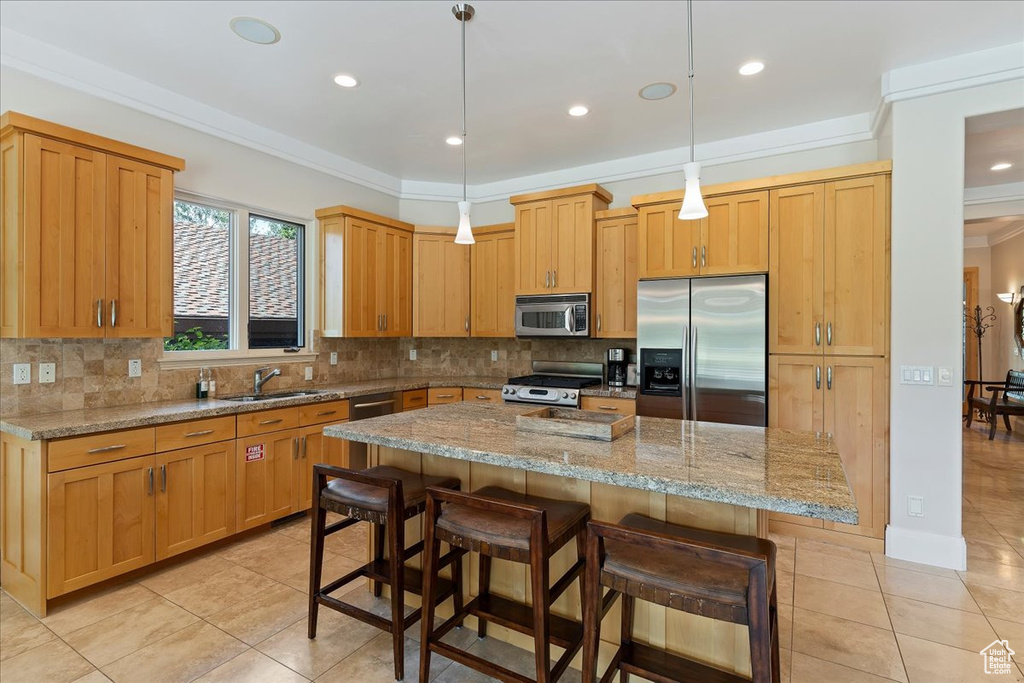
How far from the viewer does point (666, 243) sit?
12.2ft

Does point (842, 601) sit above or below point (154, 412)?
below

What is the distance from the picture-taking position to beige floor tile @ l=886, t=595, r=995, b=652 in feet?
7.25

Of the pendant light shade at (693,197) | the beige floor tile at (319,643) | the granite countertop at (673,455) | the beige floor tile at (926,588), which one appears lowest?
the beige floor tile at (319,643)

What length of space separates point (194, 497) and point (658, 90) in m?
3.87

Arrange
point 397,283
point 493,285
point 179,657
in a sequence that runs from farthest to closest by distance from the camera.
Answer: point 493,285, point 397,283, point 179,657

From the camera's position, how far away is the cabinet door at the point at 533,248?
14.7 ft

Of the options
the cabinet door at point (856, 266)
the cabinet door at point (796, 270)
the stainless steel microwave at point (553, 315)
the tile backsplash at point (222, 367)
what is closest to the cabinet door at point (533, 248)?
the stainless steel microwave at point (553, 315)

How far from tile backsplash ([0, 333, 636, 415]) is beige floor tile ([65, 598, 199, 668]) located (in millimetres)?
1268

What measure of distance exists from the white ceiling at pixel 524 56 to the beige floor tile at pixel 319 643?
3.01 metres

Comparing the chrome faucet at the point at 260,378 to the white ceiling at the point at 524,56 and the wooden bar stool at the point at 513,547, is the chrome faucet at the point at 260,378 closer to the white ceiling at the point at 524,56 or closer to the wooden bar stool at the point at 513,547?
the white ceiling at the point at 524,56

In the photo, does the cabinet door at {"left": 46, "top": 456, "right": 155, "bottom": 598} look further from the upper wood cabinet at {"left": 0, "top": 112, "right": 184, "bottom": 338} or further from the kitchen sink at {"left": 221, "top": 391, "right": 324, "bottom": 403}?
the kitchen sink at {"left": 221, "top": 391, "right": 324, "bottom": 403}

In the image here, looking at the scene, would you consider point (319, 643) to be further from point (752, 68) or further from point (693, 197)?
point (752, 68)

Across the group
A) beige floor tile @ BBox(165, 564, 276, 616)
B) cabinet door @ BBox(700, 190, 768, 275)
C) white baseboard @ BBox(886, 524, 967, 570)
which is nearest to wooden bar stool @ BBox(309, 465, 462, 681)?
beige floor tile @ BBox(165, 564, 276, 616)

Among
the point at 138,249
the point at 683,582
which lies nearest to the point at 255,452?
the point at 138,249
